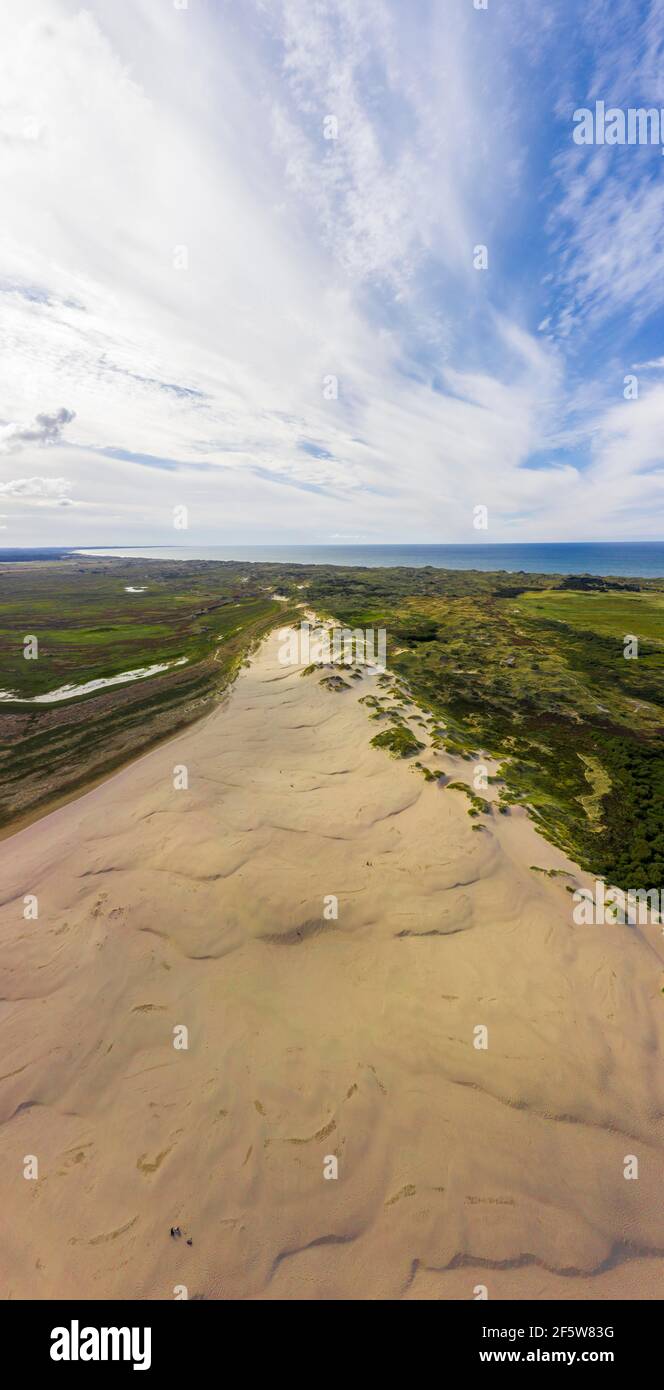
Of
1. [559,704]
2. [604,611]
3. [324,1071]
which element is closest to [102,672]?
[324,1071]

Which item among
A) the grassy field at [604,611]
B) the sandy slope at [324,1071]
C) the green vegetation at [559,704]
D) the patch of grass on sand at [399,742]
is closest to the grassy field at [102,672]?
the sandy slope at [324,1071]

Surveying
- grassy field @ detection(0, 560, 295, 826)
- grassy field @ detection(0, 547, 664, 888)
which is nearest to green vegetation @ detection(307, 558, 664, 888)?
grassy field @ detection(0, 547, 664, 888)

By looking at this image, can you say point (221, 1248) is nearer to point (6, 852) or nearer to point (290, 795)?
point (290, 795)

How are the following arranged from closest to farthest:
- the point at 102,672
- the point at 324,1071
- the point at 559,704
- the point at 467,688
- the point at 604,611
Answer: the point at 324,1071 → the point at 559,704 → the point at 467,688 → the point at 102,672 → the point at 604,611

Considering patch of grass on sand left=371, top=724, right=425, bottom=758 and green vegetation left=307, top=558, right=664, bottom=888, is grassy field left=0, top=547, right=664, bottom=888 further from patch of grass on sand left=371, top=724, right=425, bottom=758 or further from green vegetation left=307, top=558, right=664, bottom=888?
patch of grass on sand left=371, top=724, right=425, bottom=758

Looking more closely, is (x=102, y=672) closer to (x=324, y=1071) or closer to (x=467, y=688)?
(x=467, y=688)

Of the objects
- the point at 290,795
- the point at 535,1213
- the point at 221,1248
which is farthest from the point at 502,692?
the point at 221,1248

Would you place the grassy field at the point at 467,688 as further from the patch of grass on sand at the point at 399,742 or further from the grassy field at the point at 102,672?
the patch of grass on sand at the point at 399,742
